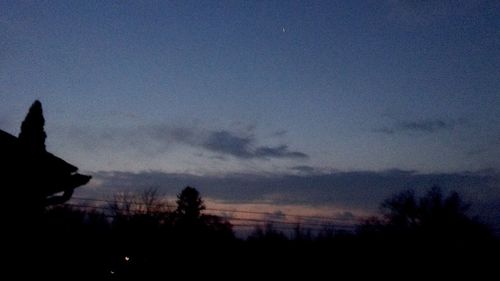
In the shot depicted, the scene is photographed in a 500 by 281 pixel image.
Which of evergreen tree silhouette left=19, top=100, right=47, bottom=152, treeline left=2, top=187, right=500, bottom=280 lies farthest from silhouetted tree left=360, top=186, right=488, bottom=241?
evergreen tree silhouette left=19, top=100, right=47, bottom=152

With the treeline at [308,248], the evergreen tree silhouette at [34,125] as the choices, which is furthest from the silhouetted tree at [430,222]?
the evergreen tree silhouette at [34,125]

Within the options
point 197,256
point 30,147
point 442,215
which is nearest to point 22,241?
point 30,147

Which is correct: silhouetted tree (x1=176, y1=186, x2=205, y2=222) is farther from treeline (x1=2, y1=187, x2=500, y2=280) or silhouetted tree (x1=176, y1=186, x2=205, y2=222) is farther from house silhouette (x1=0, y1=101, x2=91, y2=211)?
house silhouette (x1=0, y1=101, x2=91, y2=211)

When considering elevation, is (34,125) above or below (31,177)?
above

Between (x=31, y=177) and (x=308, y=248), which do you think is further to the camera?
(x=308, y=248)

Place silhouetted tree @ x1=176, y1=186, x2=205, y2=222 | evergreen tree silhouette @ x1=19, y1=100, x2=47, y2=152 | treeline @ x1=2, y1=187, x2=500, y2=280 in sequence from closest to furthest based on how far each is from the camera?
evergreen tree silhouette @ x1=19, y1=100, x2=47, y2=152 < treeline @ x1=2, y1=187, x2=500, y2=280 < silhouetted tree @ x1=176, y1=186, x2=205, y2=222

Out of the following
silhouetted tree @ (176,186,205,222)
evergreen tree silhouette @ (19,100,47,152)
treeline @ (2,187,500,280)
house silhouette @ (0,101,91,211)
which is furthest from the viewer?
silhouetted tree @ (176,186,205,222)

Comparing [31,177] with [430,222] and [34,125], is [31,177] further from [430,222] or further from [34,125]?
[430,222]

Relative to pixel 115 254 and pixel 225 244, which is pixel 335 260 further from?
pixel 115 254

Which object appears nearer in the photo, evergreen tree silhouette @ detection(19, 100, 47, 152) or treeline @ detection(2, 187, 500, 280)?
evergreen tree silhouette @ detection(19, 100, 47, 152)

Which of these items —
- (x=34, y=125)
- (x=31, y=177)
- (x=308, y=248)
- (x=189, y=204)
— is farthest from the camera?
(x=189, y=204)

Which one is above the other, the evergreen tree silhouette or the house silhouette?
the evergreen tree silhouette

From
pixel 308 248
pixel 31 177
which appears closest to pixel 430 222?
pixel 308 248

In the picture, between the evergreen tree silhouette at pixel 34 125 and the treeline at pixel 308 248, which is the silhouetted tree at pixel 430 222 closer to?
the treeline at pixel 308 248
